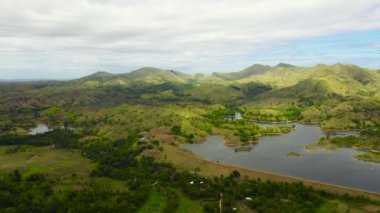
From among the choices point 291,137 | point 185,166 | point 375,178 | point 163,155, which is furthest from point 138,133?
point 375,178

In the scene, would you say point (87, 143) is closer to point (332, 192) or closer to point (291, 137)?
point (291, 137)

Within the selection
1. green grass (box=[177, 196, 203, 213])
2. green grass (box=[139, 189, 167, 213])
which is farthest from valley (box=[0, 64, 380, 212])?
green grass (box=[177, 196, 203, 213])

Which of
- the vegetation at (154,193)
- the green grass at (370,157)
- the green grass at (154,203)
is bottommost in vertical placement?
the green grass at (154,203)

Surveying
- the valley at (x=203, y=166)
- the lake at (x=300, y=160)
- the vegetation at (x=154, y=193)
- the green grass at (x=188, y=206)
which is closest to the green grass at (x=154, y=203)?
the vegetation at (x=154, y=193)

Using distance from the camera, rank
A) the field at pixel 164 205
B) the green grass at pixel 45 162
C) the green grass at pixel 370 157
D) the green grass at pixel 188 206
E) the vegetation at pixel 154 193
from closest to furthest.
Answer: the vegetation at pixel 154 193 < the green grass at pixel 188 206 < the field at pixel 164 205 < the green grass at pixel 45 162 < the green grass at pixel 370 157

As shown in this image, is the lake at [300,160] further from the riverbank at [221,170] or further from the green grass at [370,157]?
the riverbank at [221,170]

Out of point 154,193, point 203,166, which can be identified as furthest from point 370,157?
point 154,193

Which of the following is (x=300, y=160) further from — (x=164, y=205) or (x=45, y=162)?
(x=45, y=162)
